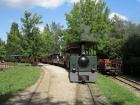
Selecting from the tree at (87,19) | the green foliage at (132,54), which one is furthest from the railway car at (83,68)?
the tree at (87,19)

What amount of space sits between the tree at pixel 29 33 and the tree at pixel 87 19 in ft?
20.6

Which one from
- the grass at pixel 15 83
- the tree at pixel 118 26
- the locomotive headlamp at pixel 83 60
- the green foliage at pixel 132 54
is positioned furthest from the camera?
the tree at pixel 118 26

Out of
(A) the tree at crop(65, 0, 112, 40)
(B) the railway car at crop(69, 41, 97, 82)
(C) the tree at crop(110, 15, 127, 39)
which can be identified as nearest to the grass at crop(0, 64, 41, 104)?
(B) the railway car at crop(69, 41, 97, 82)

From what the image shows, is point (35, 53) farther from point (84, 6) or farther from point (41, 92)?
point (41, 92)

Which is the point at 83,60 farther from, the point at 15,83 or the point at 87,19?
the point at 87,19

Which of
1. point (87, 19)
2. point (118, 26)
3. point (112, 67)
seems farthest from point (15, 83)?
point (118, 26)

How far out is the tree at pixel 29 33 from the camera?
1849 inches

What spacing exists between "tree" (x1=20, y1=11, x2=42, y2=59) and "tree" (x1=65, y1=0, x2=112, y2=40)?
6265mm

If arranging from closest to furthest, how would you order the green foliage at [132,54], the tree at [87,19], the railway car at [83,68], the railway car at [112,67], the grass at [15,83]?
the grass at [15,83] → the railway car at [83,68] → the railway car at [112,67] → the green foliage at [132,54] → the tree at [87,19]

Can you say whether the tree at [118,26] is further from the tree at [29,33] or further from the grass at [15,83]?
the grass at [15,83]

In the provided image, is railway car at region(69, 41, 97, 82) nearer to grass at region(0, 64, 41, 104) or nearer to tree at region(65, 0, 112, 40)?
grass at region(0, 64, 41, 104)

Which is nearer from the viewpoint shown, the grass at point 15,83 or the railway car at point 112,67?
the grass at point 15,83

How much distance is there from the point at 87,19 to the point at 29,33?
34.4ft

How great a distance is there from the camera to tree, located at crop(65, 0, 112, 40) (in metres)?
43.7
